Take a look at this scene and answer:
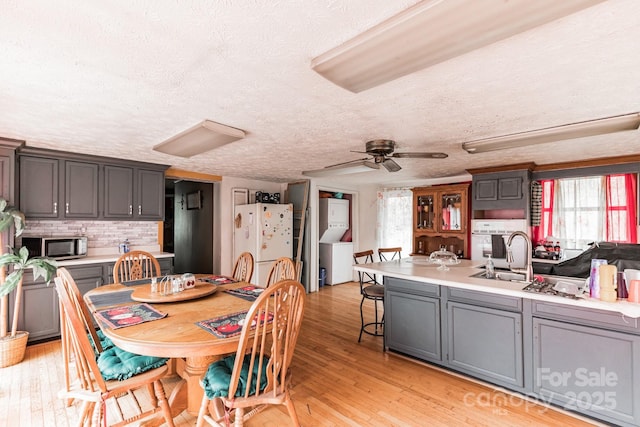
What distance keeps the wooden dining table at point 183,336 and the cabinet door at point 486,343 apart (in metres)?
1.86

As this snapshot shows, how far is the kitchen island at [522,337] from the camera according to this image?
205 centimetres

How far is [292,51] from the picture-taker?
1.49 m

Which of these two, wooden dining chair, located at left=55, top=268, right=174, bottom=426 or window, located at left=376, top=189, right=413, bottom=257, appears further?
window, located at left=376, top=189, right=413, bottom=257

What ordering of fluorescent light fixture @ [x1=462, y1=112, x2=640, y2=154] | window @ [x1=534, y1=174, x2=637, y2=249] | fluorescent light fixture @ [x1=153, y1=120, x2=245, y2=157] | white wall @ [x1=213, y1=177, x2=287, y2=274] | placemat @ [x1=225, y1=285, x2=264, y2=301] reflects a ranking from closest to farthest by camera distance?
1. fluorescent light fixture @ [x1=462, y1=112, x2=640, y2=154]
2. placemat @ [x1=225, y1=285, x2=264, y2=301]
3. fluorescent light fixture @ [x1=153, y1=120, x2=245, y2=157]
4. window @ [x1=534, y1=174, x2=637, y2=249]
5. white wall @ [x1=213, y1=177, x2=287, y2=274]

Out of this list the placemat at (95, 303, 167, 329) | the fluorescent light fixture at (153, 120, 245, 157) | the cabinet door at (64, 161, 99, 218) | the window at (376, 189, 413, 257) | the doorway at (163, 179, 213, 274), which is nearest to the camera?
the placemat at (95, 303, 167, 329)

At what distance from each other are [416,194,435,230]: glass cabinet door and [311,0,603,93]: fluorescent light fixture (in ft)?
15.6

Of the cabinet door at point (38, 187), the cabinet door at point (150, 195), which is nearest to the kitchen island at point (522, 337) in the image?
the cabinet door at point (150, 195)

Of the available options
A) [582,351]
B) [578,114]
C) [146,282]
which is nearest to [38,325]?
[146,282]

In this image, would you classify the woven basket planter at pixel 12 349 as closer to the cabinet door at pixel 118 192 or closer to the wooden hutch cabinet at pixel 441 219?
the cabinet door at pixel 118 192

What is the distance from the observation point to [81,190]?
382cm

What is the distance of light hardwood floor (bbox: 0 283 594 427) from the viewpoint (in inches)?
84.6

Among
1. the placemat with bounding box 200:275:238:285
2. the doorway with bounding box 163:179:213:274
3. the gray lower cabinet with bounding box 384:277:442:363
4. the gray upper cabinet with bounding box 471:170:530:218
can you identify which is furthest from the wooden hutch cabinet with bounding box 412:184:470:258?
the placemat with bounding box 200:275:238:285

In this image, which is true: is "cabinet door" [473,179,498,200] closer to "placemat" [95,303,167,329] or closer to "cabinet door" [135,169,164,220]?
"placemat" [95,303,167,329]

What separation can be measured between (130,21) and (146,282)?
8.00 ft
